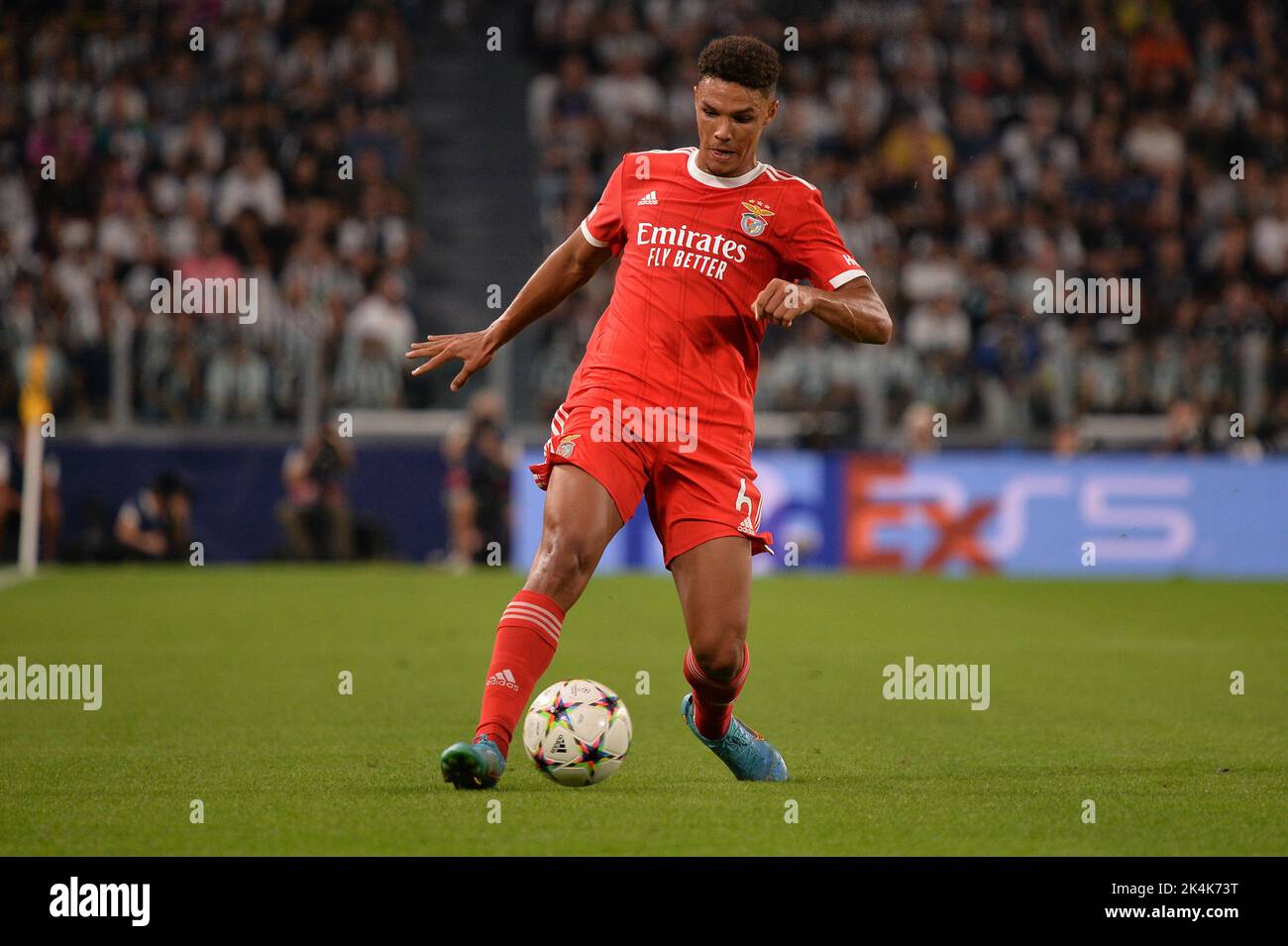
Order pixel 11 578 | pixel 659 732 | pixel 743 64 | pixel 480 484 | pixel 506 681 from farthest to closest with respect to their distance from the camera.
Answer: pixel 480 484, pixel 11 578, pixel 659 732, pixel 743 64, pixel 506 681

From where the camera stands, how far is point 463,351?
6086mm

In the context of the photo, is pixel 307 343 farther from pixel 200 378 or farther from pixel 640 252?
pixel 640 252

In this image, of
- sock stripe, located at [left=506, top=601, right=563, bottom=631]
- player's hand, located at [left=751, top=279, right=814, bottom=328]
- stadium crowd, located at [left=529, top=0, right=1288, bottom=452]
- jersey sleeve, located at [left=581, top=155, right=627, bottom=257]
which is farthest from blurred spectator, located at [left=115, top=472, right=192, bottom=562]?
player's hand, located at [left=751, top=279, right=814, bottom=328]

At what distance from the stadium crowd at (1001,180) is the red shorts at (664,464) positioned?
39.2 feet

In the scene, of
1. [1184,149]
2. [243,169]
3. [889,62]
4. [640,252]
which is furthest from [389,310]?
[640,252]

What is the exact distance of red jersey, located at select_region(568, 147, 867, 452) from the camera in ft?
19.2

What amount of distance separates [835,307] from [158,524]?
42.7 feet

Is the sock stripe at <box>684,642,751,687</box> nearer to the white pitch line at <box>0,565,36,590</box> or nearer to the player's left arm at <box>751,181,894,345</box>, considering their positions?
the player's left arm at <box>751,181,894,345</box>

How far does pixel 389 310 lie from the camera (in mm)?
18453

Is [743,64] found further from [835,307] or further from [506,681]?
[506,681]

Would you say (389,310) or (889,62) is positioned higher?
(889,62)

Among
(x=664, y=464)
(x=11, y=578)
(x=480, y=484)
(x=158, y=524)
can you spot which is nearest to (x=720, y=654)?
(x=664, y=464)

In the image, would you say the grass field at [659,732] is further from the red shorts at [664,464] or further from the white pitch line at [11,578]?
the white pitch line at [11,578]
